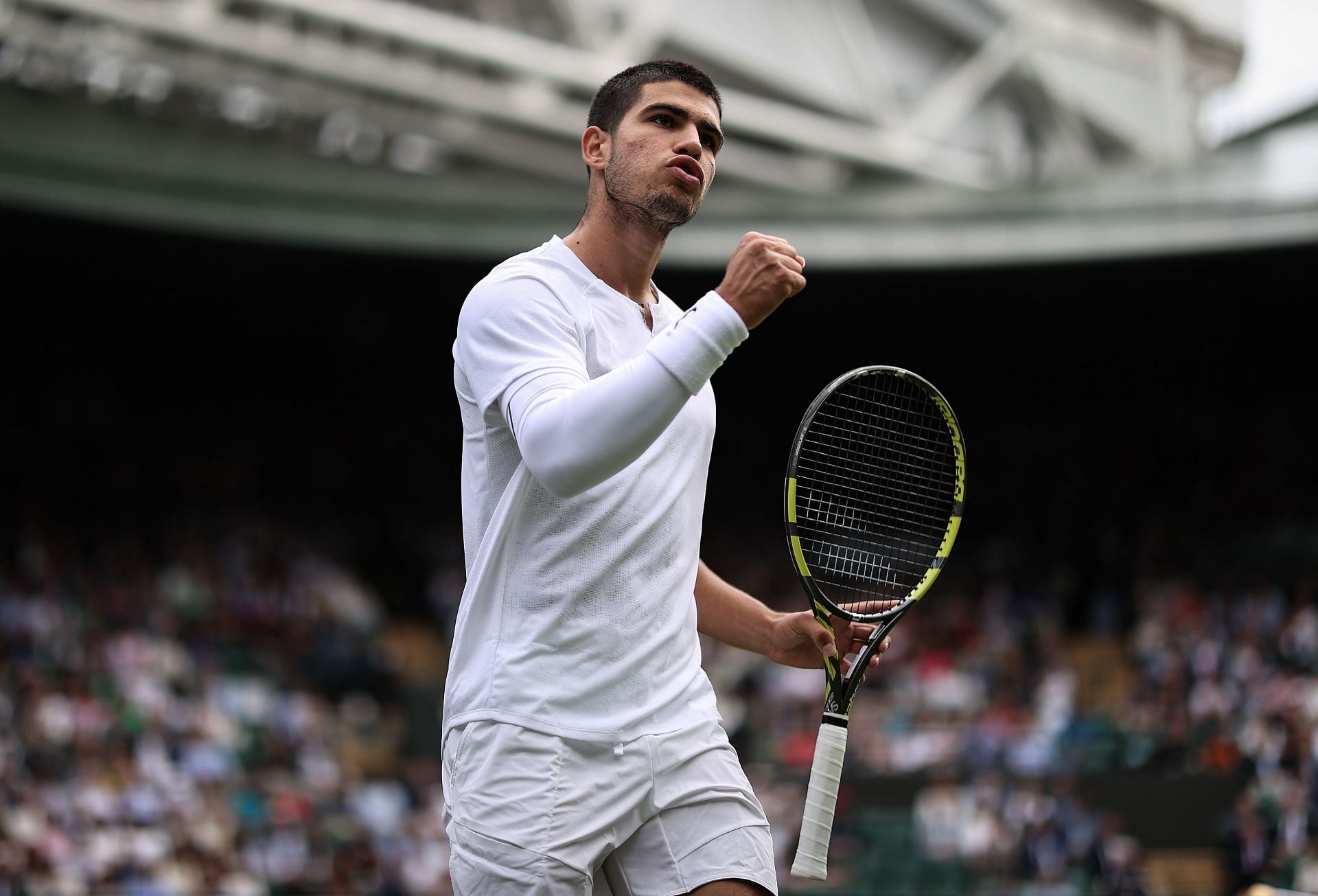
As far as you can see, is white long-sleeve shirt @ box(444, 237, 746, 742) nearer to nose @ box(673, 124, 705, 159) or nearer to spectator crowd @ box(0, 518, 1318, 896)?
nose @ box(673, 124, 705, 159)

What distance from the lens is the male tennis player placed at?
240 cm

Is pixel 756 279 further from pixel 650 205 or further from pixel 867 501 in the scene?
pixel 867 501

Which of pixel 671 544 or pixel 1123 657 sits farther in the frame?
pixel 1123 657

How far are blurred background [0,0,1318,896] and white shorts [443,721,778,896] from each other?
8780 mm

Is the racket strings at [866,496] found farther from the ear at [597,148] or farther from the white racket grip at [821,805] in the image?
the ear at [597,148]

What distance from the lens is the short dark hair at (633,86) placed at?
2818mm

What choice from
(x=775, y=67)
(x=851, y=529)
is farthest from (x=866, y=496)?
(x=775, y=67)

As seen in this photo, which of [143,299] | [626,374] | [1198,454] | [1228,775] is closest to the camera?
[626,374]

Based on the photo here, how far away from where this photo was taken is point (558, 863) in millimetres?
2496

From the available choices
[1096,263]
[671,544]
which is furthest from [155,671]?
[671,544]

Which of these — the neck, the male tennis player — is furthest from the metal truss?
the male tennis player

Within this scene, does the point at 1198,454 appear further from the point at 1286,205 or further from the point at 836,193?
the point at 836,193

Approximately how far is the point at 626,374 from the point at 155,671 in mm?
13569

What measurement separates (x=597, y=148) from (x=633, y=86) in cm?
13
